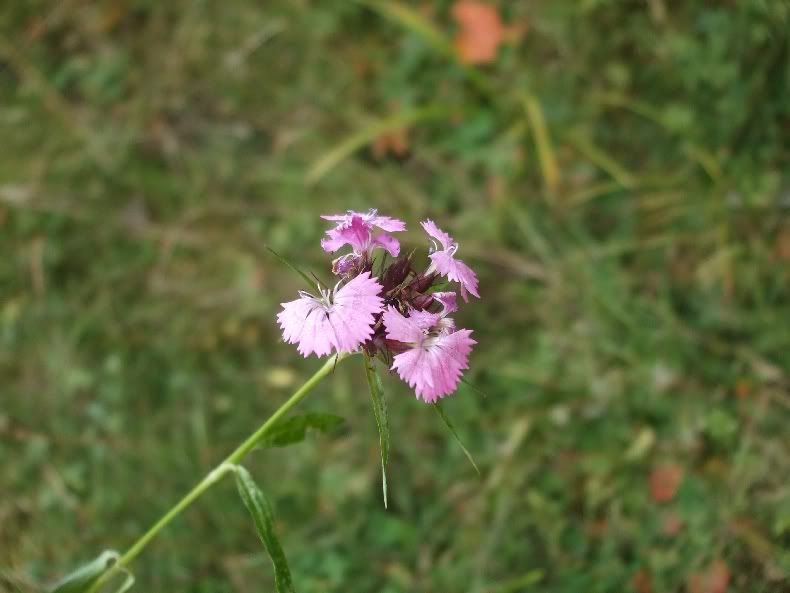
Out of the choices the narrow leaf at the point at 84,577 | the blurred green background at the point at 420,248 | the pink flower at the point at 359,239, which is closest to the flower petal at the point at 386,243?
the pink flower at the point at 359,239

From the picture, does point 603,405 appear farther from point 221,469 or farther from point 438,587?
point 221,469

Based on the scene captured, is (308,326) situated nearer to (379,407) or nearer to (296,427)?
(379,407)

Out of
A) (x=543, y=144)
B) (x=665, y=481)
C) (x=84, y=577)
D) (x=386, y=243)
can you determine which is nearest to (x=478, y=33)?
(x=543, y=144)

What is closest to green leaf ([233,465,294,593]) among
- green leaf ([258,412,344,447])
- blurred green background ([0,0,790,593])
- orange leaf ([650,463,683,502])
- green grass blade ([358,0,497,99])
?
green leaf ([258,412,344,447])

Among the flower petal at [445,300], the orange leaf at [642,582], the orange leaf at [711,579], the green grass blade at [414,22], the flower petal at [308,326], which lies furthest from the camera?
the green grass blade at [414,22]

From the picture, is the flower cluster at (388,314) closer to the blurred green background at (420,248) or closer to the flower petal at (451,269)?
the flower petal at (451,269)

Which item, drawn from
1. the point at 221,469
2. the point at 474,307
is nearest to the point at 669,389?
the point at 474,307
